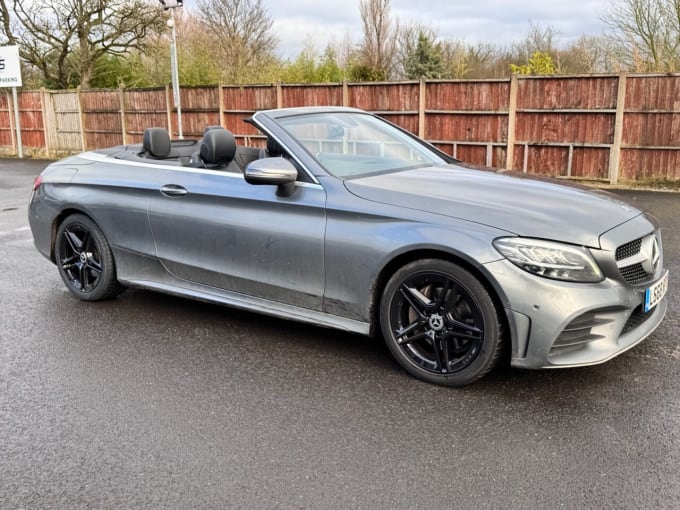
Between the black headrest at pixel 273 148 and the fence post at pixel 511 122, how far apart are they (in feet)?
31.5

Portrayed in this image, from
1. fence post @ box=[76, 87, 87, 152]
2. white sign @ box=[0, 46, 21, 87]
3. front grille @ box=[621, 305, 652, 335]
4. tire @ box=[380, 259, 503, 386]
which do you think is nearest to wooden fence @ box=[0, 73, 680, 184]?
fence post @ box=[76, 87, 87, 152]

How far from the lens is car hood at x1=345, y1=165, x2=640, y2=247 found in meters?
3.31

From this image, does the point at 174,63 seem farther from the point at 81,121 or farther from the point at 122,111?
the point at 81,121

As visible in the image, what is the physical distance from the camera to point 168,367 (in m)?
3.94

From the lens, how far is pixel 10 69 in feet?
73.9

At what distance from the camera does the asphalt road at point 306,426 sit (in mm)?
2635

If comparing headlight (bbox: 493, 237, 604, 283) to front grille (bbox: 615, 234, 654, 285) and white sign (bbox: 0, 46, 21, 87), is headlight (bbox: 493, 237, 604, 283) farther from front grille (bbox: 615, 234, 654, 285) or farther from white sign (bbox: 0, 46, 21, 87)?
white sign (bbox: 0, 46, 21, 87)

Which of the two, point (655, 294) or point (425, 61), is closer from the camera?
point (655, 294)

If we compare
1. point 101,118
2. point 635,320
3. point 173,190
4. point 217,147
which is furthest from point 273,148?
point 101,118

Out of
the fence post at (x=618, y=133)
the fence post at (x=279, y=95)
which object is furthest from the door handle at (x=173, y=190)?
the fence post at (x=279, y=95)

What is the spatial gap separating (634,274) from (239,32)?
31.2m

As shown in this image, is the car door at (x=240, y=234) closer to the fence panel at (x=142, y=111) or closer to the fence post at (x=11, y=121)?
the fence panel at (x=142, y=111)

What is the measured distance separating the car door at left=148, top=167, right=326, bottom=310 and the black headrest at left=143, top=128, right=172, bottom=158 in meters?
A: 0.73

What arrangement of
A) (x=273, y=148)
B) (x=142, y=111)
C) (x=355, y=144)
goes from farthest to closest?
1. (x=142, y=111)
2. (x=355, y=144)
3. (x=273, y=148)
